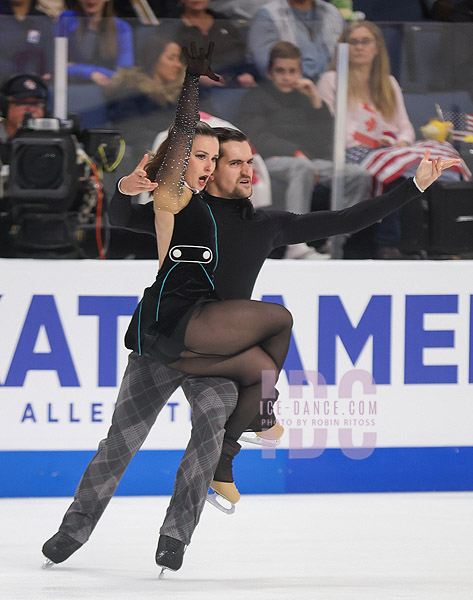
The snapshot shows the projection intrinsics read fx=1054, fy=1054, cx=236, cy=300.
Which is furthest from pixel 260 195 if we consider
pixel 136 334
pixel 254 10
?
pixel 136 334

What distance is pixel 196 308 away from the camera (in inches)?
121

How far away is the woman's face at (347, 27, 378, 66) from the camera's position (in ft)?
13.7

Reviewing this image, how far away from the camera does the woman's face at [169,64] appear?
410 cm

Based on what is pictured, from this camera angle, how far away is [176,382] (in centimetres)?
316

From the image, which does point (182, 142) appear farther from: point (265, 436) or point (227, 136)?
point (265, 436)

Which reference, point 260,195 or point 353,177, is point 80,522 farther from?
point 353,177

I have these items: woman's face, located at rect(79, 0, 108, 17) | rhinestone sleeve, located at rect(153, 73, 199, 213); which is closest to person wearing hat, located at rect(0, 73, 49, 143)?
woman's face, located at rect(79, 0, 108, 17)

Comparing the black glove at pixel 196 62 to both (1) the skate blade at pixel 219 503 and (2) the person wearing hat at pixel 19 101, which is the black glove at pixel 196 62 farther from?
(1) the skate blade at pixel 219 503

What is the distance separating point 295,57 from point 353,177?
0.53 metres

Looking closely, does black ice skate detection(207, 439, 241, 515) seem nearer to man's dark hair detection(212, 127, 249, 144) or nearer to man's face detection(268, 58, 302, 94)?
man's dark hair detection(212, 127, 249, 144)

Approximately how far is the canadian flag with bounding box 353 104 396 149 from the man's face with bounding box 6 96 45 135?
125 centimetres

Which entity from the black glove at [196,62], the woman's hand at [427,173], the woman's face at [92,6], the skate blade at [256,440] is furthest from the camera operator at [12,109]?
the woman's hand at [427,173]

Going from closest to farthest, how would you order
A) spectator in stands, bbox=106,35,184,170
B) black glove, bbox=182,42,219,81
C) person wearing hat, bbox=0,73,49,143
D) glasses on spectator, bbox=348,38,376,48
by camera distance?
black glove, bbox=182,42,219,81
person wearing hat, bbox=0,73,49,143
spectator in stands, bbox=106,35,184,170
glasses on spectator, bbox=348,38,376,48

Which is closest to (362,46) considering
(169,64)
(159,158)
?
(169,64)
